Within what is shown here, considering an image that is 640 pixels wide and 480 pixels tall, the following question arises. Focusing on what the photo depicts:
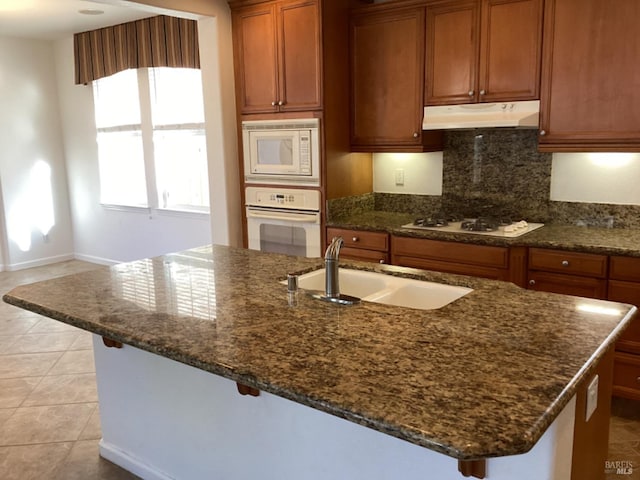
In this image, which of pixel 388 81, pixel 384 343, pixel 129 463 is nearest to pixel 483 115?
pixel 388 81

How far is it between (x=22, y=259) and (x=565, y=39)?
6.23m

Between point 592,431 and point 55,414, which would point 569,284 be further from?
point 55,414

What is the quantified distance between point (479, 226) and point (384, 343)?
2044mm

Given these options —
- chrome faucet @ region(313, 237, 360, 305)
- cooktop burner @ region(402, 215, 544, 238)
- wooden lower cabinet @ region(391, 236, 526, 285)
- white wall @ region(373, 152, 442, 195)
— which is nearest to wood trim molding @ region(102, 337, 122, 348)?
chrome faucet @ region(313, 237, 360, 305)

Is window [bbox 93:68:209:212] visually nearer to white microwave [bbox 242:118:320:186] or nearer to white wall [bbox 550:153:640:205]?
white microwave [bbox 242:118:320:186]

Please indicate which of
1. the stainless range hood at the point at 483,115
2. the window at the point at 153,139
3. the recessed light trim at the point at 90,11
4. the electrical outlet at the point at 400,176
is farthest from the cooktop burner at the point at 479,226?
the recessed light trim at the point at 90,11

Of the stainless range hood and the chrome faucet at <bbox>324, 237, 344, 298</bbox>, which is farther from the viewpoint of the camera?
the stainless range hood

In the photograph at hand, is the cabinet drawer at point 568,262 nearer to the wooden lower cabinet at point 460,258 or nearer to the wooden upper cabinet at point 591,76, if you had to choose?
the wooden lower cabinet at point 460,258

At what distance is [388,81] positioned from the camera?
381cm

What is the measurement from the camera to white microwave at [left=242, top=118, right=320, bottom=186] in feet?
12.6

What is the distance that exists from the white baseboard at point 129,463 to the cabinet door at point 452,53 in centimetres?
268

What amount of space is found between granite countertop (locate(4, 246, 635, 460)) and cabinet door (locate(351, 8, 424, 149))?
1.73 meters

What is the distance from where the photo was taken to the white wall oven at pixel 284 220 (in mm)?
3939

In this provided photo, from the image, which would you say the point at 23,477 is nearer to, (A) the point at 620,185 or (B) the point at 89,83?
(A) the point at 620,185
